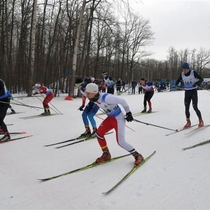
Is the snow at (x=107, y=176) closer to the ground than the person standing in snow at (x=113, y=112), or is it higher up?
closer to the ground

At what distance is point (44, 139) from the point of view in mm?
6891

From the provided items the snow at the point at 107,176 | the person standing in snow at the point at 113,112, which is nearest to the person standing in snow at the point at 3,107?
the snow at the point at 107,176

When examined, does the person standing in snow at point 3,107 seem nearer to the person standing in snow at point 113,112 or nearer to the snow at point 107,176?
the snow at point 107,176

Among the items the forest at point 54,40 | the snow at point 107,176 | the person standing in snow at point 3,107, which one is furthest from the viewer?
the forest at point 54,40

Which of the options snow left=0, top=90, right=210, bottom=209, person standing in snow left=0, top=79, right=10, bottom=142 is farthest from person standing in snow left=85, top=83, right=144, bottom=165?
person standing in snow left=0, top=79, right=10, bottom=142

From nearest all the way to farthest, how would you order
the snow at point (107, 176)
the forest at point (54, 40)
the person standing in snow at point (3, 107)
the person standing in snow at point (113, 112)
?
1. the snow at point (107, 176)
2. the person standing in snow at point (113, 112)
3. the person standing in snow at point (3, 107)
4. the forest at point (54, 40)

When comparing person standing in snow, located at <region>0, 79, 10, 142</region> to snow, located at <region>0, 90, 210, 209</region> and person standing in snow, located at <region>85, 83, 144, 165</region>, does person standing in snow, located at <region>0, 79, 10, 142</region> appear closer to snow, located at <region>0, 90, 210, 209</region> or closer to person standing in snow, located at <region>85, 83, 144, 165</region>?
snow, located at <region>0, 90, 210, 209</region>

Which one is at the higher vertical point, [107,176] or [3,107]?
[3,107]

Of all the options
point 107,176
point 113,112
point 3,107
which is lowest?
point 107,176

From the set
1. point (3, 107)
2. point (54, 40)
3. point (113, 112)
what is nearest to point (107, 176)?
point (113, 112)

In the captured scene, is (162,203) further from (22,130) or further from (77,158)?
(22,130)

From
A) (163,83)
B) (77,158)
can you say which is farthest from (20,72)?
(77,158)

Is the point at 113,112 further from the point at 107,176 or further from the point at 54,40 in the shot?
the point at 54,40

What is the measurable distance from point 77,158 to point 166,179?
2.08 meters
